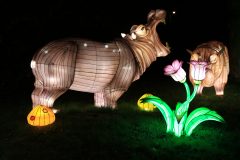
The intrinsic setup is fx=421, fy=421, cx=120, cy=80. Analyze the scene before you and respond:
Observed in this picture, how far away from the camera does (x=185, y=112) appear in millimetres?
7172

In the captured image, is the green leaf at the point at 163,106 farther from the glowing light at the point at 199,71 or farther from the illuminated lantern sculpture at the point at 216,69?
the illuminated lantern sculpture at the point at 216,69

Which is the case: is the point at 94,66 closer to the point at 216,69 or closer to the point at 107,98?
the point at 107,98

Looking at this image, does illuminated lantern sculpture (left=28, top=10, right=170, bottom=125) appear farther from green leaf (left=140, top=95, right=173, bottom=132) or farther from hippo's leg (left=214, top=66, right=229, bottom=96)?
hippo's leg (left=214, top=66, right=229, bottom=96)

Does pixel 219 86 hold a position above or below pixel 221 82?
below

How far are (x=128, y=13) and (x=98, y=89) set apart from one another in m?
9.77

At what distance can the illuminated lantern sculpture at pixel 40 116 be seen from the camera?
7.63m

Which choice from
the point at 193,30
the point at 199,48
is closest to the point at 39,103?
the point at 199,48

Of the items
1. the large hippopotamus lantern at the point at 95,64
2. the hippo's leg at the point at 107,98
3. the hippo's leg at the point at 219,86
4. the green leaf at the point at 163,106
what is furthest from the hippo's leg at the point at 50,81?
the hippo's leg at the point at 219,86

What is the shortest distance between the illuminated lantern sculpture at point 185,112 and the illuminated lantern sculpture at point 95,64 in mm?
1216

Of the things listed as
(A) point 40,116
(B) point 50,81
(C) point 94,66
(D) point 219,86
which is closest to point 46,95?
(B) point 50,81

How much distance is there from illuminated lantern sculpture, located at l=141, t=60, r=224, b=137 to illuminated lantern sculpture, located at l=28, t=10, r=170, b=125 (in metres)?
1.22

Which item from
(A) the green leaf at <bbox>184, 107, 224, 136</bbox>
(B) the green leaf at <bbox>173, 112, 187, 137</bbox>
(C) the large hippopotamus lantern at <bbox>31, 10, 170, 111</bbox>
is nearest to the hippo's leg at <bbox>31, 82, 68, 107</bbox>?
(C) the large hippopotamus lantern at <bbox>31, 10, 170, 111</bbox>

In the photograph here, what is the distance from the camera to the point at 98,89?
8352 mm

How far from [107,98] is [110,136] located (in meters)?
1.46
